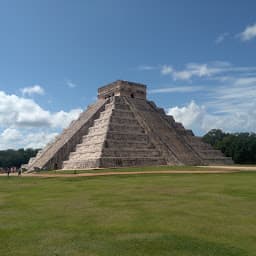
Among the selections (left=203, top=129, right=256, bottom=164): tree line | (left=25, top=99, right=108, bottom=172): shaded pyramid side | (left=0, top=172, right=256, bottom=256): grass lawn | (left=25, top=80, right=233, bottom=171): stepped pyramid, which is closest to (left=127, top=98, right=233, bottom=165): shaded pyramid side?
(left=25, top=80, right=233, bottom=171): stepped pyramid

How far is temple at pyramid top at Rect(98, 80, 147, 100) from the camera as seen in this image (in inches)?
2435

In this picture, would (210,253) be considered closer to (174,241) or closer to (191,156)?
(174,241)

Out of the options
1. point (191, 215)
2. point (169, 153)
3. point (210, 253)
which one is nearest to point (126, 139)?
point (169, 153)

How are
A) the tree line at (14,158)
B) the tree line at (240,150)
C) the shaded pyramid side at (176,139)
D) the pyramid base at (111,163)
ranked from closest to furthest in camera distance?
the pyramid base at (111,163), the shaded pyramid side at (176,139), the tree line at (240,150), the tree line at (14,158)

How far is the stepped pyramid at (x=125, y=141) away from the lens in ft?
151

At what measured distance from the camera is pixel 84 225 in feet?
32.1

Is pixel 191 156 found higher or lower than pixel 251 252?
higher

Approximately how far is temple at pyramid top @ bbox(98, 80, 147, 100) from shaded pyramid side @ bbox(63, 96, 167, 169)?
6198mm

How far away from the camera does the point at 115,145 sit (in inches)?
1849

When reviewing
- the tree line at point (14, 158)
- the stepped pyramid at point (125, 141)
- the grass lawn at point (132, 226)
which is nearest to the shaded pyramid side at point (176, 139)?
the stepped pyramid at point (125, 141)

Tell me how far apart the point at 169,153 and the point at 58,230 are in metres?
40.6

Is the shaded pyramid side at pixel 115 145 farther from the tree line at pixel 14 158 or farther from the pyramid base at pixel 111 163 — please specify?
the tree line at pixel 14 158

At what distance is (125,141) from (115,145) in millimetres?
2535

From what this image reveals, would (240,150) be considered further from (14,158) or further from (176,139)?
(14,158)
